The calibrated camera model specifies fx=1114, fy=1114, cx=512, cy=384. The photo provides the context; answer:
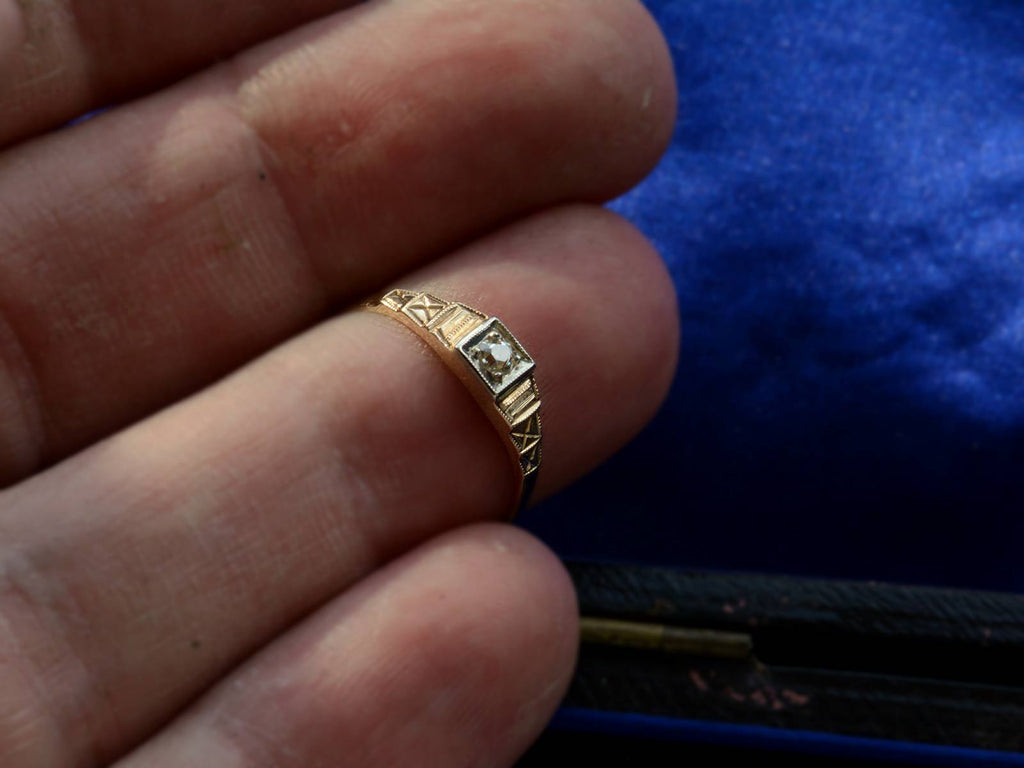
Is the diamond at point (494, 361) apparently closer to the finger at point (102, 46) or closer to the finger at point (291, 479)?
the finger at point (291, 479)

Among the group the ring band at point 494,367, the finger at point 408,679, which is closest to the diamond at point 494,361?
the ring band at point 494,367

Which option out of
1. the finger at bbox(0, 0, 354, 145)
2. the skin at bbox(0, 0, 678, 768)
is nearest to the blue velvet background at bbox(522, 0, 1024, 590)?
the skin at bbox(0, 0, 678, 768)

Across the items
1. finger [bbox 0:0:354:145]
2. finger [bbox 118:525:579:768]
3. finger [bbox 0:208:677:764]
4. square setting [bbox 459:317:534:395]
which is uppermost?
finger [bbox 0:0:354:145]

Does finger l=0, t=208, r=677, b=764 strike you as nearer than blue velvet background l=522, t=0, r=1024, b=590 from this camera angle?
Yes

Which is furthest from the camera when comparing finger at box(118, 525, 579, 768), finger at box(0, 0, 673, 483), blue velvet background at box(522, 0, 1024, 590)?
blue velvet background at box(522, 0, 1024, 590)

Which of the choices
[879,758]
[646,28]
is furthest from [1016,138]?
[879,758]

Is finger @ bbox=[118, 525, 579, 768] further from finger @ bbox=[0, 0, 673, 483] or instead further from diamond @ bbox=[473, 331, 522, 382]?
finger @ bbox=[0, 0, 673, 483]

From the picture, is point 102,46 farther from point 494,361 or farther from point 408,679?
point 408,679
